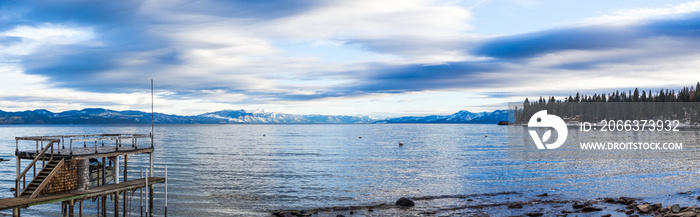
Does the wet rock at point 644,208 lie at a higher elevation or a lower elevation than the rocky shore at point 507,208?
higher

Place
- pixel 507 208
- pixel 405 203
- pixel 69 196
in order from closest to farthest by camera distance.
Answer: pixel 69 196, pixel 507 208, pixel 405 203

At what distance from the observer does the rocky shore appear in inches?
1447

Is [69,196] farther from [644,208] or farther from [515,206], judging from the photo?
[644,208]

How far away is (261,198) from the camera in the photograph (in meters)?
46.5

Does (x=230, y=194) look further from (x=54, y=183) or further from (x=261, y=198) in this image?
(x=54, y=183)

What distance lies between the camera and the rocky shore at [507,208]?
121 feet

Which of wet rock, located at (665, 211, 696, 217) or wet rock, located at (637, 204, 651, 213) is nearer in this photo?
wet rock, located at (665, 211, 696, 217)

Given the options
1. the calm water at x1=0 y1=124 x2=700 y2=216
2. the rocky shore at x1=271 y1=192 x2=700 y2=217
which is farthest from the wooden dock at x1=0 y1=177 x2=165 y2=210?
the rocky shore at x1=271 y1=192 x2=700 y2=217

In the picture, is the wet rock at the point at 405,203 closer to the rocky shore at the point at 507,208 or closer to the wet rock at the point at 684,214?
the rocky shore at the point at 507,208

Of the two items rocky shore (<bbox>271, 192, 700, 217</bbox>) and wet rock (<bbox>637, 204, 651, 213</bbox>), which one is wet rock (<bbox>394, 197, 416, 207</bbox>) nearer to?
rocky shore (<bbox>271, 192, 700, 217</bbox>)

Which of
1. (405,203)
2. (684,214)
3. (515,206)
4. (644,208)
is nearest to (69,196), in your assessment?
(405,203)

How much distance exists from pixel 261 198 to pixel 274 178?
48.1 ft

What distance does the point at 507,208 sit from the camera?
40.0 meters

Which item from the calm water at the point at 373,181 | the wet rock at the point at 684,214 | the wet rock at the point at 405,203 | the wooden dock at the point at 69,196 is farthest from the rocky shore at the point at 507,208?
the wooden dock at the point at 69,196
